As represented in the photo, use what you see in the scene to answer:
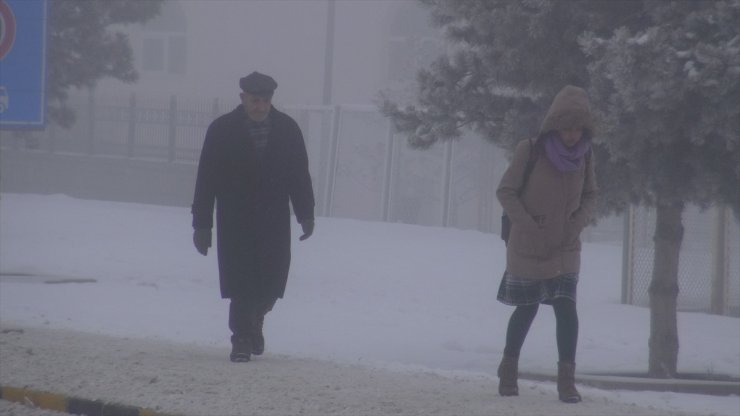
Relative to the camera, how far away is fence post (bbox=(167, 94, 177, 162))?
1254 inches

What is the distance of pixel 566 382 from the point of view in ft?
22.9

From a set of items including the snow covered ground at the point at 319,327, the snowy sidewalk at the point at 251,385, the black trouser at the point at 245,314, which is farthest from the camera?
the black trouser at the point at 245,314

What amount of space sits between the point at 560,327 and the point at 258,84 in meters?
2.46

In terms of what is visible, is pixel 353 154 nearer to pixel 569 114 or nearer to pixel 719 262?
pixel 719 262

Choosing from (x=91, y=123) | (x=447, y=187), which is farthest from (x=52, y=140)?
(x=447, y=187)

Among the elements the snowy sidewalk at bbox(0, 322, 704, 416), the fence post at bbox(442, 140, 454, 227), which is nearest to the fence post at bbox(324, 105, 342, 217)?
the fence post at bbox(442, 140, 454, 227)

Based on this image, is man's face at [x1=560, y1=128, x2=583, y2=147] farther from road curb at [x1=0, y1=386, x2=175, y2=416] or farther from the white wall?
the white wall

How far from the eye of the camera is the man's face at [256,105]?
8.12 meters

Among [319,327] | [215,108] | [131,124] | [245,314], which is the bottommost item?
[319,327]

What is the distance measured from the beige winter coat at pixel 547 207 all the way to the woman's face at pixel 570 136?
33 millimetres

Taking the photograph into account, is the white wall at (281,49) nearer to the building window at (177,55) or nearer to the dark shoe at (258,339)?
the building window at (177,55)

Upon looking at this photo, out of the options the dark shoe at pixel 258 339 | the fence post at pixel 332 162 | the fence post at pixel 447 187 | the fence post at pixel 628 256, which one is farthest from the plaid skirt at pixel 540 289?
the fence post at pixel 332 162

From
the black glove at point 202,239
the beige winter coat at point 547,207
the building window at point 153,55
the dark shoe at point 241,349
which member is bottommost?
the dark shoe at point 241,349

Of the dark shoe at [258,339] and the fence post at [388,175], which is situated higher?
the fence post at [388,175]
